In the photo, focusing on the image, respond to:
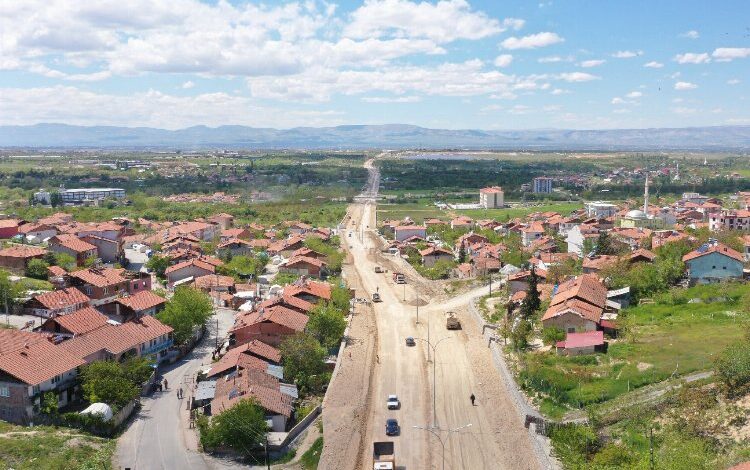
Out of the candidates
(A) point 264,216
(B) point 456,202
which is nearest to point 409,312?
(A) point 264,216

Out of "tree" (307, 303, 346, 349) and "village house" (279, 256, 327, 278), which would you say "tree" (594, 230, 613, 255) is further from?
"tree" (307, 303, 346, 349)

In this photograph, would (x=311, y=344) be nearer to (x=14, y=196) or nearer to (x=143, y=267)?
(x=143, y=267)

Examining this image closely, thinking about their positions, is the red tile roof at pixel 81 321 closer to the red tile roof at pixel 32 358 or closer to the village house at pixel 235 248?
the red tile roof at pixel 32 358

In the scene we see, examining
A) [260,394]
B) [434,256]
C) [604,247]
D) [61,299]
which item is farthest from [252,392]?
[434,256]

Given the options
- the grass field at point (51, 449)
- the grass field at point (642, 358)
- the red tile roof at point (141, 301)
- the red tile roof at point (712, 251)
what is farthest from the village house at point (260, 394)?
the red tile roof at point (712, 251)

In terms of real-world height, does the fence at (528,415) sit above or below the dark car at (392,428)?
above

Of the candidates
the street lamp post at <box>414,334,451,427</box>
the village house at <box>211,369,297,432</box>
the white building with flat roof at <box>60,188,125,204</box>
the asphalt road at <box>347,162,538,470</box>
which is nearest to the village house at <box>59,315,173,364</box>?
the village house at <box>211,369,297,432</box>

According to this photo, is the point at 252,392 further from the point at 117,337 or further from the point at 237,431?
the point at 117,337
